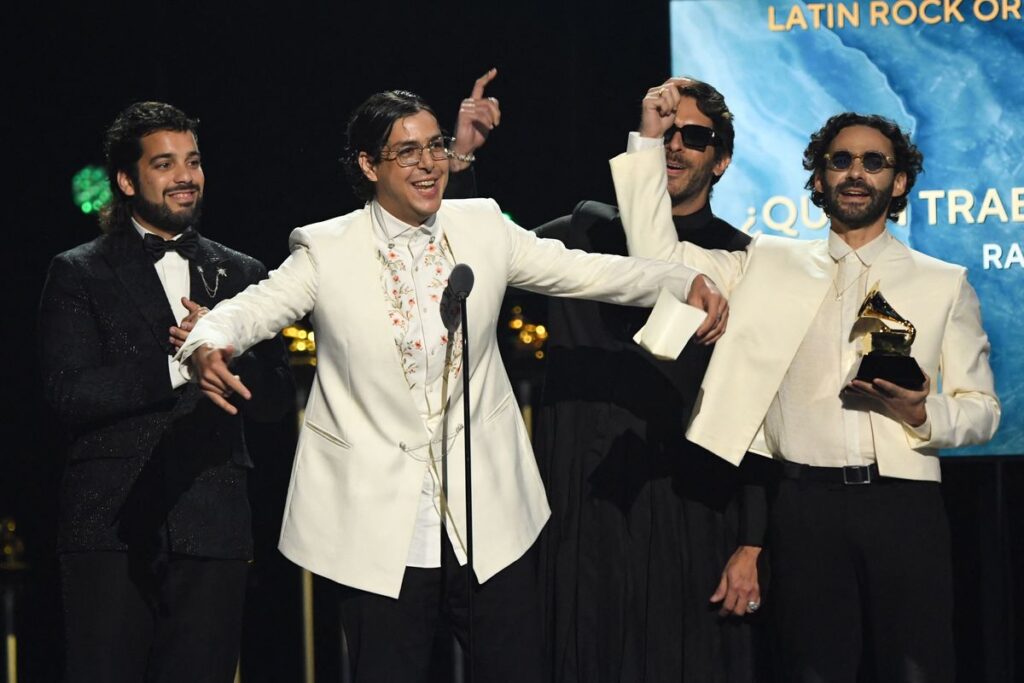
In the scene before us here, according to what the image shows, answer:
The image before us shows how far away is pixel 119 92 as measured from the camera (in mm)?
5578

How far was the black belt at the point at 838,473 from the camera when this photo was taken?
3.46 m

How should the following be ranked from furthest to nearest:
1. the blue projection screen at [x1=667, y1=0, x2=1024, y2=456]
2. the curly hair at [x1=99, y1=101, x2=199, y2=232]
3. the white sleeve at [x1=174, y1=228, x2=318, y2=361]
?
the blue projection screen at [x1=667, y1=0, x2=1024, y2=456] → the curly hair at [x1=99, y1=101, x2=199, y2=232] → the white sleeve at [x1=174, y1=228, x2=318, y2=361]

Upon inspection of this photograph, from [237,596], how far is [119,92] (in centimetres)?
270

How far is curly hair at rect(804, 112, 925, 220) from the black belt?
71 centimetres

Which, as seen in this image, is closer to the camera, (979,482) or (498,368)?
(498,368)

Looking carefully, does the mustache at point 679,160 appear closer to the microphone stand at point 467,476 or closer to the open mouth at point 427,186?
the open mouth at point 427,186

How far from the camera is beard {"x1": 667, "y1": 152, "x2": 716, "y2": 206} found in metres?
3.93

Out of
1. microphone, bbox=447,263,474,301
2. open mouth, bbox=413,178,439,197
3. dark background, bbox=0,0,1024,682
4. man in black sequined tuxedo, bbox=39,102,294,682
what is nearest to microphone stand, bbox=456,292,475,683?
microphone, bbox=447,263,474,301

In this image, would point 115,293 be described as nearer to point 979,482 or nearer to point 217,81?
point 217,81

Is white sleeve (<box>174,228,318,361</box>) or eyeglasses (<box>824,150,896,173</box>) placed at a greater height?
→ eyeglasses (<box>824,150,896,173</box>)

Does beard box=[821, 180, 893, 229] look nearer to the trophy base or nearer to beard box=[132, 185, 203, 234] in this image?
the trophy base

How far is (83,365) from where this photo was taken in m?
3.41

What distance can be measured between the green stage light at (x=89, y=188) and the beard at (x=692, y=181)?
98.5 inches

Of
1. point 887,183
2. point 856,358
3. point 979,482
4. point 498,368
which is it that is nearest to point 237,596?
point 498,368
